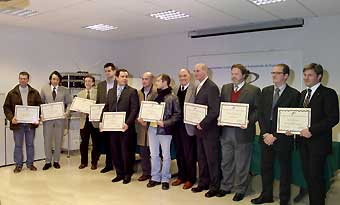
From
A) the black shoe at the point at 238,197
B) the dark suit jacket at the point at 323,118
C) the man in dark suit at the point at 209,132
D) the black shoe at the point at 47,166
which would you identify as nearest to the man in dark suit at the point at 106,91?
the black shoe at the point at 47,166

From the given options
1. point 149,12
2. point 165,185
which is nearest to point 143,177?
point 165,185

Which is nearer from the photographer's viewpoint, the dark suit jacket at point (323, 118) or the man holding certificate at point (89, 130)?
the dark suit jacket at point (323, 118)

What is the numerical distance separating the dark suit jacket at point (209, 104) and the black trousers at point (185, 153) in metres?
0.29

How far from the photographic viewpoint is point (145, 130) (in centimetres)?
441

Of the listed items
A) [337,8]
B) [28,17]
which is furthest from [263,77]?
[28,17]

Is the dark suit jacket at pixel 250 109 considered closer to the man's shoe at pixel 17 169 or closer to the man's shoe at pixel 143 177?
the man's shoe at pixel 143 177

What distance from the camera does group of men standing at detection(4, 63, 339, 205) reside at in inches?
125

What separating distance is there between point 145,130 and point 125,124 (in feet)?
0.94

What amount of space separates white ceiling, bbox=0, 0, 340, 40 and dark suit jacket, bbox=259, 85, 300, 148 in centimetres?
180

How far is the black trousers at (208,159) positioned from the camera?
3816mm

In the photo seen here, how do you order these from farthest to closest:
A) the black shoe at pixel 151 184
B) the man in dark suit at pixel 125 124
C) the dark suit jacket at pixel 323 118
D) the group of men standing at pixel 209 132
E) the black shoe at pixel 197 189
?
the man in dark suit at pixel 125 124 → the black shoe at pixel 151 184 → the black shoe at pixel 197 189 → the group of men standing at pixel 209 132 → the dark suit jacket at pixel 323 118

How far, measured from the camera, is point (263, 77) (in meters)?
6.24

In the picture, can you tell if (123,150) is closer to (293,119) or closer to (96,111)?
(96,111)

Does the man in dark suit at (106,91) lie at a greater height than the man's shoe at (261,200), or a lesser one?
greater
